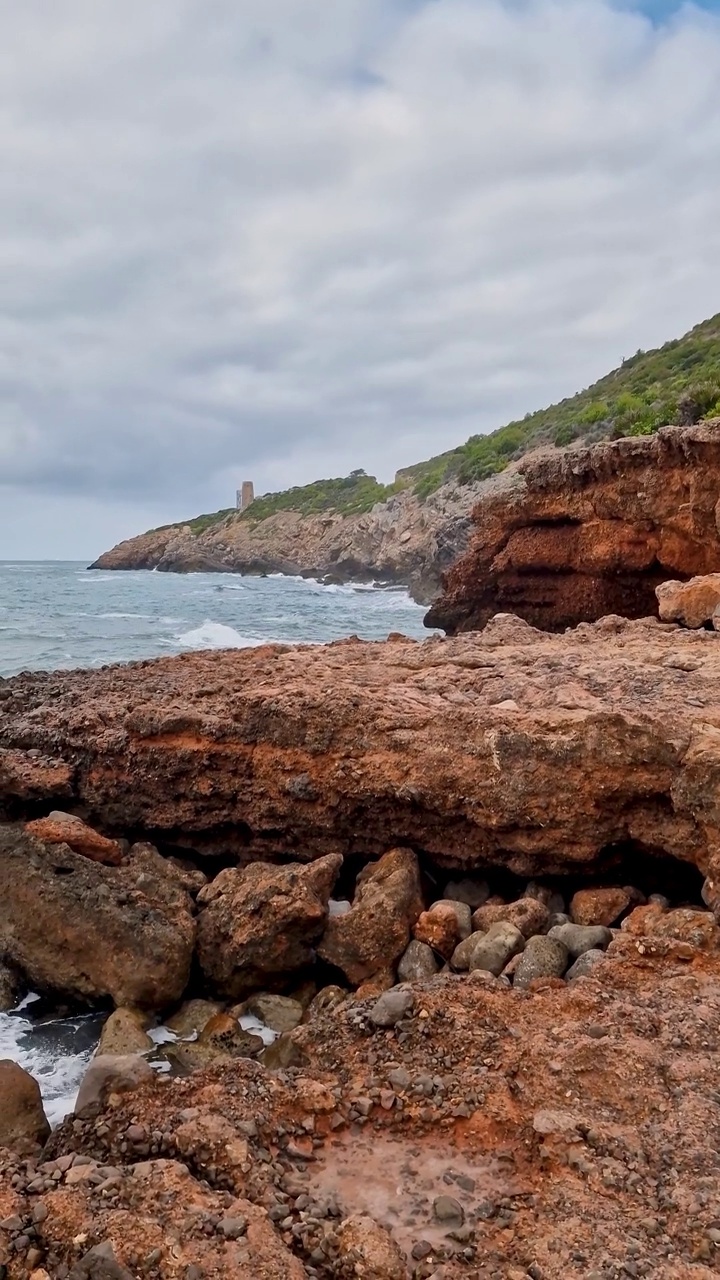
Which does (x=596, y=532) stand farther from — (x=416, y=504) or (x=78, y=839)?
(x=416, y=504)

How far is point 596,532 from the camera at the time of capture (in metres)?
13.8

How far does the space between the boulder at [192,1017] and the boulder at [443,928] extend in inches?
66.0

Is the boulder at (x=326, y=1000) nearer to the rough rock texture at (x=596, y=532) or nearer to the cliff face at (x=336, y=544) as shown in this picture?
the rough rock texture at (x=596, y=532)

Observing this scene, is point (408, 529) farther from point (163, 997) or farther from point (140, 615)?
point (163, 997)

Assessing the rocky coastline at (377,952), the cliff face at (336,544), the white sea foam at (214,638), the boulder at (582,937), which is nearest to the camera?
the rocky coastline at (377,952)

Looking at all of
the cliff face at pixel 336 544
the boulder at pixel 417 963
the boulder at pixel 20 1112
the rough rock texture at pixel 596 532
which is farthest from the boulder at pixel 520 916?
the cliff face at pixel 336 544

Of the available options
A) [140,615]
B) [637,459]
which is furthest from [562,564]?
[140,615]

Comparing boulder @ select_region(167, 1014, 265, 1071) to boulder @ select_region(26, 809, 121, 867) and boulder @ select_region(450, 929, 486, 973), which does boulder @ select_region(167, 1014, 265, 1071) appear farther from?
boulder @ select_region(26, 809, 121, 867)

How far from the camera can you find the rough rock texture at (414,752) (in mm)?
6613

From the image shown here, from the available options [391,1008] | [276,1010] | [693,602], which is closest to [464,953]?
[391,1008]

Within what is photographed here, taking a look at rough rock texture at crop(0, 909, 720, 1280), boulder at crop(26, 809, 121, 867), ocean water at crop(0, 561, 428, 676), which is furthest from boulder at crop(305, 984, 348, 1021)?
ocean water at crop(0, 561, 428, 676)

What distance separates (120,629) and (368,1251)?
2682 centimetres

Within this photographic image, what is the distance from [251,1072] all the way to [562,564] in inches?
444

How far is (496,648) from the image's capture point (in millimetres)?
9336
